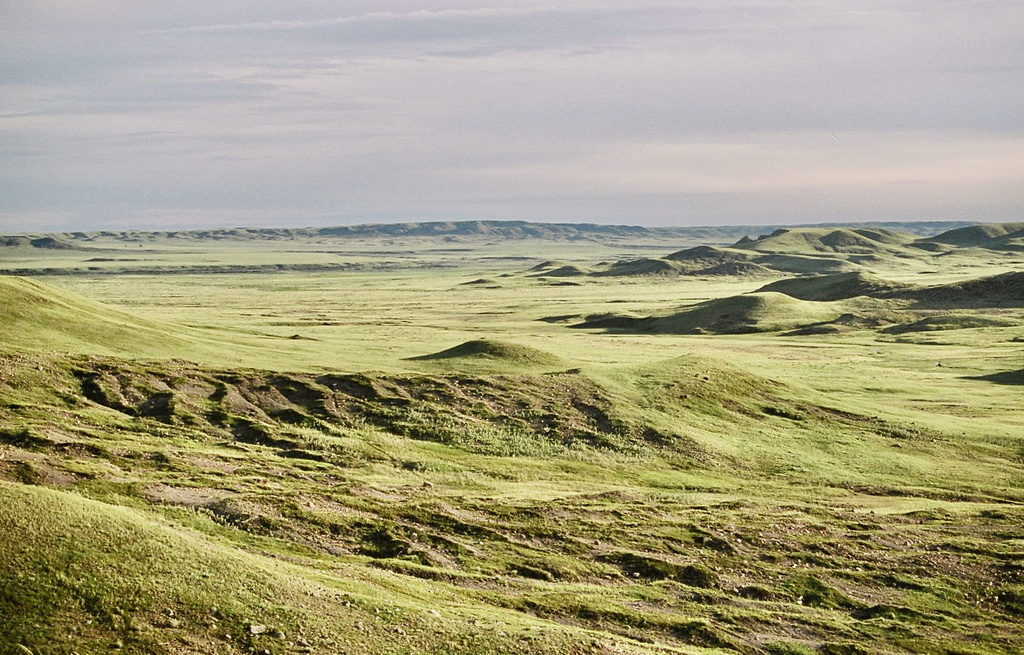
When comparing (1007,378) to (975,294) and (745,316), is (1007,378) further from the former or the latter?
(975,294)

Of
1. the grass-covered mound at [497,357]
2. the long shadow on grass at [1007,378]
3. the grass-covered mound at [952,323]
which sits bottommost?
the long shadow on grass at [1007,378]

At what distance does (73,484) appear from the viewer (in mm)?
31703

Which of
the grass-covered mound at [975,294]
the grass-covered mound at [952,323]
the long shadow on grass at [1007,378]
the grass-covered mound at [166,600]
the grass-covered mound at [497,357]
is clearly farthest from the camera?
the grass-covered mound at [975,294]

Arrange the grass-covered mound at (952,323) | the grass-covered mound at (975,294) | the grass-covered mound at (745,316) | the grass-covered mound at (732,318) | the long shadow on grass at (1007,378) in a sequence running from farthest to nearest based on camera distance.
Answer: the grass-covered mound at (975,294), the grass-covered mound at (745,316), the grass-covered mound at (732,318), the grass-covered mound at (952,323), the long shadow on grass at (1007,378)

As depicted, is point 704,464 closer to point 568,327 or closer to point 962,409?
point 962,409

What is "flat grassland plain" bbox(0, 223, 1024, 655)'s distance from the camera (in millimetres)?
22859

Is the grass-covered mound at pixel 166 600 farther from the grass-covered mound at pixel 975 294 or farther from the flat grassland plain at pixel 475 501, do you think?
the grass-covered mound at pixel 975 294

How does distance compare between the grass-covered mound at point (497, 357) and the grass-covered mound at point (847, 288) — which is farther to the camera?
the grass-covered mound at point (847, 288)

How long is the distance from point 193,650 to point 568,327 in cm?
12822

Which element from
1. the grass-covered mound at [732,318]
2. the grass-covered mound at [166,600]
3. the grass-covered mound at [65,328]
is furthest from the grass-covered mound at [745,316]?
the grass-covered mound at [166,600]

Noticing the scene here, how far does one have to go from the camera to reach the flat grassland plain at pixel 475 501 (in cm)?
2286

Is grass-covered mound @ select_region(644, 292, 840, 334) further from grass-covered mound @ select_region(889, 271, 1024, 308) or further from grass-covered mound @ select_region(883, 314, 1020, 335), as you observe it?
grass-covered mound @ select_region(889, 271, 1024, 308)

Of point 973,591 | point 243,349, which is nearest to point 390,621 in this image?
point 973,591

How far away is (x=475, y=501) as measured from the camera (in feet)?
129
